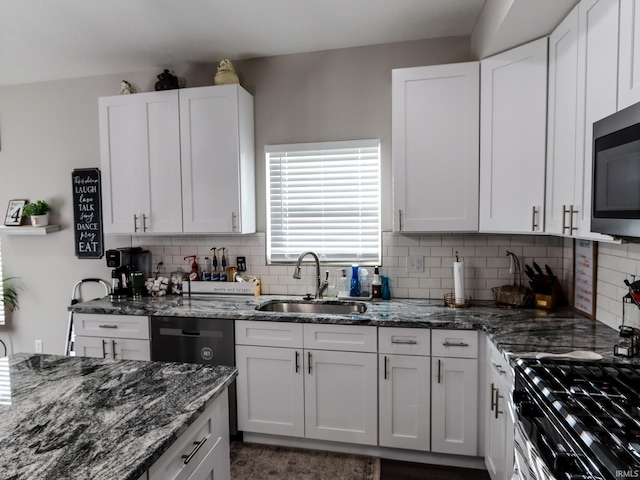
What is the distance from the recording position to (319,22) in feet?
8.38

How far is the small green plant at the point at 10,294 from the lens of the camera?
12.0ft

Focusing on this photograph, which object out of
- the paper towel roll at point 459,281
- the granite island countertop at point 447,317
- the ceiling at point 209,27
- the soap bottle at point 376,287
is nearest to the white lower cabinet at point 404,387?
the granite island countertop at point 447,317

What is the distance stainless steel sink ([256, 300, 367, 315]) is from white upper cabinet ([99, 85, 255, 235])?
1.97ft

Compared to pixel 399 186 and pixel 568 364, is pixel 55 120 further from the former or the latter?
pixel 568 364

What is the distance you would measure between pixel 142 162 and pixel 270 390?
1.94 m

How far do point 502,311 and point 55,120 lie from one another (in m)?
3.97

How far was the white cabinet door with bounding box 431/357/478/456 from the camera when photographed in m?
2.24

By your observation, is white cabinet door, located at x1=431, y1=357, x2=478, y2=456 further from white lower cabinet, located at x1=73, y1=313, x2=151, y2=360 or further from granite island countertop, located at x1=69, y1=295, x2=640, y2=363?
white lower cabinet, located at x1=73, y1=313, x2=151, y2=360

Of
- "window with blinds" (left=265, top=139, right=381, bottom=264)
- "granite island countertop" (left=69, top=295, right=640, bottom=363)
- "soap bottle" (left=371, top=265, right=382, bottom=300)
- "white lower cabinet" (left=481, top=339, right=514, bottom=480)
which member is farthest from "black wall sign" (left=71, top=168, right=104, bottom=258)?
"white lower cabinet" (left=481, top=339, right=514, bottom=480)

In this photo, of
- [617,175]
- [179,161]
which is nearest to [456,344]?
[617,175]

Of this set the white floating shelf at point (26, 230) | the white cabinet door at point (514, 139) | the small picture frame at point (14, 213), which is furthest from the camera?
the small picture frame at point (14, 213)

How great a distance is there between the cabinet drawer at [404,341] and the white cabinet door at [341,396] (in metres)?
0.10

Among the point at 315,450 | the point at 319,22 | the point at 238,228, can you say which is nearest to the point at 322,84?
the point at 319,22

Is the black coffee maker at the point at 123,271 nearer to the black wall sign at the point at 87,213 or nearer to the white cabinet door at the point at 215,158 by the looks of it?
the black wall sign at the point at 87,213
